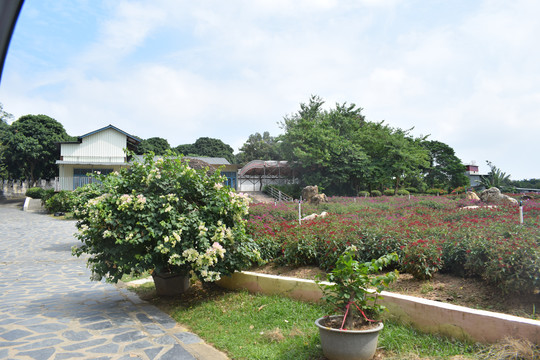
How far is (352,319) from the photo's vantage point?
3520 mm

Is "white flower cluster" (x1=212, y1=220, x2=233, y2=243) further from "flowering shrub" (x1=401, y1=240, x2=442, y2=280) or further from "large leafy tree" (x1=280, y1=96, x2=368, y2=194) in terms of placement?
"large leafy tree" (x1=280, y1=96, x2=368, y2=194)

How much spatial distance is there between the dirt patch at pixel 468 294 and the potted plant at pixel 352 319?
1.04m

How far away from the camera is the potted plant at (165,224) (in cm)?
533

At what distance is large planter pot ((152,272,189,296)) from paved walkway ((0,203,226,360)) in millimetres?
371

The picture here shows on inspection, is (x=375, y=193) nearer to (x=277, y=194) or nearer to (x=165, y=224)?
(x=277, y=194)

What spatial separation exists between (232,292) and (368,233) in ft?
8.11

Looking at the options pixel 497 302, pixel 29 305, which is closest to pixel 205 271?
pixel 29 305

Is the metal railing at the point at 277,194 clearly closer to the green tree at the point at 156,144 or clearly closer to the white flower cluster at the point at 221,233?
the green tree at the point at 156,144

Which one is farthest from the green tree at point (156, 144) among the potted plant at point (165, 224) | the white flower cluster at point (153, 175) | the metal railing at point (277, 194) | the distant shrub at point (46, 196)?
the white flower cluster at point (153, 175)

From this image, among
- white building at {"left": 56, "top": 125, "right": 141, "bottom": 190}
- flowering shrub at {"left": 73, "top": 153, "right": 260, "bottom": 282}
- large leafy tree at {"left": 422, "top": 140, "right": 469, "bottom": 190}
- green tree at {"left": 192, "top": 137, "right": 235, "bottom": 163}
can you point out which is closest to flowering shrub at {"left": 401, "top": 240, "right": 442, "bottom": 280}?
flowering shrub at {"left": 73, "top": 153, "right": 260, "bottom": 282}

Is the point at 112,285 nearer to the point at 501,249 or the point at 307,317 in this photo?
the point at 307,317

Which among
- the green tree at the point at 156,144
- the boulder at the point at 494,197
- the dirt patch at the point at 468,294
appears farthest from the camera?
the green tree at the point at 156,144

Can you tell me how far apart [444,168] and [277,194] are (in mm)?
23032

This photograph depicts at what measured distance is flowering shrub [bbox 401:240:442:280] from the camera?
4625mm
